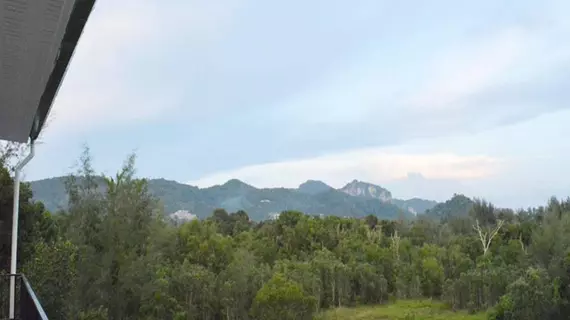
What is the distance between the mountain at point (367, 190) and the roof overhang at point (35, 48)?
434 ft

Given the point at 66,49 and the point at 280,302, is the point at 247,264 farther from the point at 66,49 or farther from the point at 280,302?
the point at 66,49

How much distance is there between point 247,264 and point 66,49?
14719 mm

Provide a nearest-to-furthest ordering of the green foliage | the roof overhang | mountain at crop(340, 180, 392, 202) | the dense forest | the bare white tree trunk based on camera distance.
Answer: the roof overhang, the dense forest, the green foliage, the bare white tree trunk, mountain at crop(340, 180, 392, 202)

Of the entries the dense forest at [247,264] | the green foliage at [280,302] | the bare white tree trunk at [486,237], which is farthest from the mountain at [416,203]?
the green foliage at [280,302]

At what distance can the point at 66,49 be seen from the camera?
2176mm

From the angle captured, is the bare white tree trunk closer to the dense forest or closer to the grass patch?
the dense forest

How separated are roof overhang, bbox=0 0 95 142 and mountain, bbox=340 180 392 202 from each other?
132 metres

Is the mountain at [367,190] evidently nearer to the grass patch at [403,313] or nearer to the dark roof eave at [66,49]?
the grass patch at [403,313]

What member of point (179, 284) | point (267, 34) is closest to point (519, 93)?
point (267, 34)

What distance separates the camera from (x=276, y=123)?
734 inches

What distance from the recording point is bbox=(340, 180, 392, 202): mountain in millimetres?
136375

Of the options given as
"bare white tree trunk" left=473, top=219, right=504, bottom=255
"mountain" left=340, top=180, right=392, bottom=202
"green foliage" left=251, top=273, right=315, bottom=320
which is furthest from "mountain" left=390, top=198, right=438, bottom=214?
"green foliage" left=251, top=273, right=315, bottom=320

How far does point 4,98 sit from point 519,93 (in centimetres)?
1818

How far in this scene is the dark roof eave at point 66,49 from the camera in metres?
1.78
